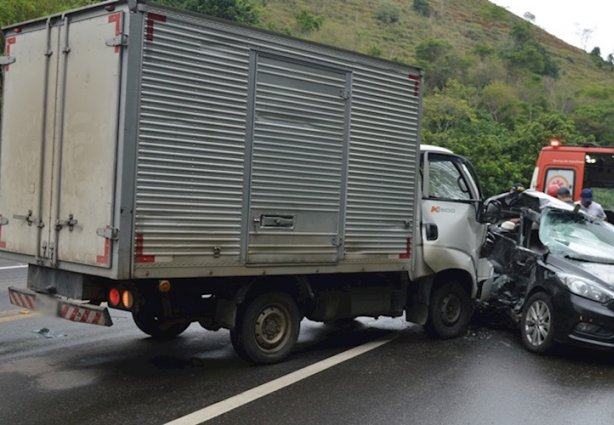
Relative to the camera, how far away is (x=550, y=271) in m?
7.55

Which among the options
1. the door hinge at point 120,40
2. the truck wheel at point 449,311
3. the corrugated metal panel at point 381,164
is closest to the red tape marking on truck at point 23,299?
the door hinge at point 120,40

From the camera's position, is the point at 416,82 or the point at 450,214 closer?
A: the point at 416,82

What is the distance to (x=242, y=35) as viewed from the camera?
6.09 meters

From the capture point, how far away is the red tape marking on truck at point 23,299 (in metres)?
6.23

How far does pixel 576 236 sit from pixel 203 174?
16.1ft

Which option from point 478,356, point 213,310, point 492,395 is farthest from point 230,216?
point 478,356

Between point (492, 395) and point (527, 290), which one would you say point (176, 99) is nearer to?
point (492, 395)

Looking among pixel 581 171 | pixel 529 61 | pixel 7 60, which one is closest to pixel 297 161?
pixel 7 60

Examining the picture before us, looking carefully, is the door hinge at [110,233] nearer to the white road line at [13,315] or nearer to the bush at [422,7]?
the white road line at [13,315]

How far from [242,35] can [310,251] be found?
215cm

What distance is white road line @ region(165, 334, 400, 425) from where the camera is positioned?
5.01m

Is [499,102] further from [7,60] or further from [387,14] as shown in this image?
[7,60]

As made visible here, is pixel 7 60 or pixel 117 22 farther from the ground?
pixel 117 22

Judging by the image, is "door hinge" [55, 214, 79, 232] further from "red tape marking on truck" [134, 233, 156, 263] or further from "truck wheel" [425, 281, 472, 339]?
"truck wheel" [425, 281, 472, 339]
